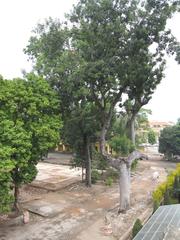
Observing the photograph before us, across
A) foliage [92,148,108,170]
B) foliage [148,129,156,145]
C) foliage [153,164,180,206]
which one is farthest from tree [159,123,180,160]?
foliage [153,164,180,206]

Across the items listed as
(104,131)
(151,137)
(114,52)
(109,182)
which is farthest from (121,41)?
(151,137)

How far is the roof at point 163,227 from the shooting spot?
7858 millimetres

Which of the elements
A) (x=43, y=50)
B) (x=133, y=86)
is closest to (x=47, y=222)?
(x=133, y=86)

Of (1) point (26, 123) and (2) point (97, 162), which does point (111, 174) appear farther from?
(1) point (26, 123)

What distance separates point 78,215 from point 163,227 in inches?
247

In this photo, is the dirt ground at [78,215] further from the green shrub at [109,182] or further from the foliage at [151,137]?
the foliage at [151,137]

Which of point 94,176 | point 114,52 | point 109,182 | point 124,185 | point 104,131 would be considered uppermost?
point 114,52

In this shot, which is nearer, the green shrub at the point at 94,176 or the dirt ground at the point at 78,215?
the dirt ground at the point at 78,215

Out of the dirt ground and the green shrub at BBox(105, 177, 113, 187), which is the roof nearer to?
the dirt ground

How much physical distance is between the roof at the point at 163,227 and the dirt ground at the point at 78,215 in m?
2.54

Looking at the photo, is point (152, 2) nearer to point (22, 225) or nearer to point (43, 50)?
point (43, 50)

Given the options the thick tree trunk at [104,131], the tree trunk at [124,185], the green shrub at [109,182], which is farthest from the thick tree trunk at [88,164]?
the tree trunk at [124,185]

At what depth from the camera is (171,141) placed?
34.8 m

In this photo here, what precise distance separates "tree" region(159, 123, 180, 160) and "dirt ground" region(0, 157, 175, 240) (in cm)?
1513
